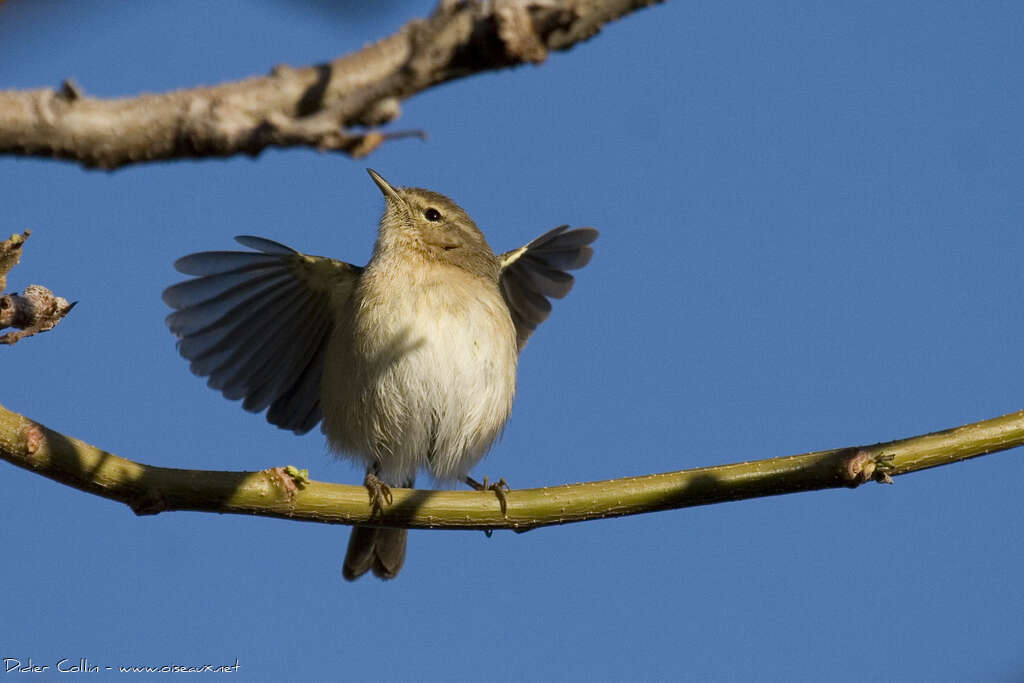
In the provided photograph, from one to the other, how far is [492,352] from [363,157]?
14.3 ft

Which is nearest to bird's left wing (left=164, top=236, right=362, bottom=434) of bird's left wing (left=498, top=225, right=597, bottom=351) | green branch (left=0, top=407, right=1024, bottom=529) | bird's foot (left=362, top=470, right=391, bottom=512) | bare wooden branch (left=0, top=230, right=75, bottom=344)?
bird's left wing (left=498, top=225, right=597, bottom=351)

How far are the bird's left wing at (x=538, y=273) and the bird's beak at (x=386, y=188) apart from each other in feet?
3.50

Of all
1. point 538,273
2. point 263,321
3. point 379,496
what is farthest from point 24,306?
point 538,273

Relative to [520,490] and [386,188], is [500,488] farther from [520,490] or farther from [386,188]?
[386,188]

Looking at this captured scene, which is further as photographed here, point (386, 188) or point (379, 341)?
point (386, 188)

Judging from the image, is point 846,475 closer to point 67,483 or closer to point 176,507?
point 176,507

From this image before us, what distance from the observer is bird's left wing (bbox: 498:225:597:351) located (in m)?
7.41

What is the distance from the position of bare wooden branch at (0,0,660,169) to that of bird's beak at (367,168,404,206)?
4.94 meters

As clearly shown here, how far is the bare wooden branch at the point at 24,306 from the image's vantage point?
270 cm

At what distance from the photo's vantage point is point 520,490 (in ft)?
13.4

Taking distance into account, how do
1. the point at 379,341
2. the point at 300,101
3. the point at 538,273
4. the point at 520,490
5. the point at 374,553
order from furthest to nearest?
the point at 538,273 → the point at 374,553 → the point at 379,341 → the point at 520,490 → the point at 300,101

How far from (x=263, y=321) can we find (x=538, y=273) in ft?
6.52

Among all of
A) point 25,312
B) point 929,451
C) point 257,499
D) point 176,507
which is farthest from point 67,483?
point 929,451

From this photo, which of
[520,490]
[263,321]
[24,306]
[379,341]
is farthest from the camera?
[263,321]
